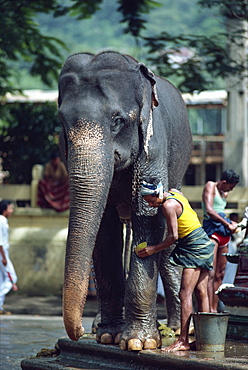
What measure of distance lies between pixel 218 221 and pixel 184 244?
2.80 m

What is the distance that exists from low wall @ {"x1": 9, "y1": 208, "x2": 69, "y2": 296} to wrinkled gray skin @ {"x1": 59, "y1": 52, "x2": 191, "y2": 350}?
23.6 feet

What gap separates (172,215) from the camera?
19.8 ft

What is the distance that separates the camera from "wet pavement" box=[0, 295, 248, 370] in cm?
553

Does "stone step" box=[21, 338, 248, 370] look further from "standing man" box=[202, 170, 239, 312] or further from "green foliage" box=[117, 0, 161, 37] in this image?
"green foliage" box=[117, 0, 161, 37]

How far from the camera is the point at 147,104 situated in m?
6.37

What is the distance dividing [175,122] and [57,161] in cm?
716

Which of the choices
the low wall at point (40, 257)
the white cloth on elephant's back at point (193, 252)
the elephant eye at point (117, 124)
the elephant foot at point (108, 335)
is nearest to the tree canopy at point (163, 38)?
the low wall at point (40, 257)

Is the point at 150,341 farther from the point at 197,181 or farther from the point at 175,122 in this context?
the point at 197,181

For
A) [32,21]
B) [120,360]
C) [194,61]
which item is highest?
[32,21]

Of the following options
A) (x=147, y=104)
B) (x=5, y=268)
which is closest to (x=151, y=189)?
(x=147, y=104)

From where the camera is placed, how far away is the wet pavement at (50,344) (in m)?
5.53

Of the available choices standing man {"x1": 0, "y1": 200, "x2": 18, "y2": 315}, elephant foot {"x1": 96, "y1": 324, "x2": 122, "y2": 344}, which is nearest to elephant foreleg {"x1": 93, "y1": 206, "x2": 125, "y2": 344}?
elephant foot {"x1": 96, "y1": 324, "x2": 122, "y2": 344}

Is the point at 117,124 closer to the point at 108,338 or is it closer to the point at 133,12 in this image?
the point at 108,338

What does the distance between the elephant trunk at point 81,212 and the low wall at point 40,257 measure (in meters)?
8.24
